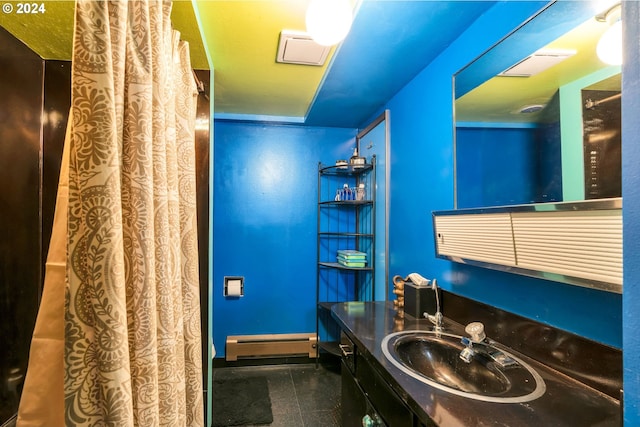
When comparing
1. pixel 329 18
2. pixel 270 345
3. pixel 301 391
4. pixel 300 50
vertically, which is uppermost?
pixel 300 50

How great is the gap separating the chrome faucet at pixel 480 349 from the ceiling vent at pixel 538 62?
93 cm

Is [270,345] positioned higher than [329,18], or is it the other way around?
[329,18]

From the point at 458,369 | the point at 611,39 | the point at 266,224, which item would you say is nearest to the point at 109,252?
the point at 458,369

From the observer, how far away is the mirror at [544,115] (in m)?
0.74

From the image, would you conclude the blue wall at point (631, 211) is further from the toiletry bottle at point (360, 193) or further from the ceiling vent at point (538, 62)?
the toiletry bottle at point (360, 193)

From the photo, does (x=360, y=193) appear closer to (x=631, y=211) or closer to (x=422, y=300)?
(x=422, y=300)

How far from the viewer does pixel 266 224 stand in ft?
8.82

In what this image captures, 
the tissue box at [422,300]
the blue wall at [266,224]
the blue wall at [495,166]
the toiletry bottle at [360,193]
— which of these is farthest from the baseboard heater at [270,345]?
the blue wall at [495,166]

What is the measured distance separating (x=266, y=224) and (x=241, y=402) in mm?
1435

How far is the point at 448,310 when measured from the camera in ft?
4.51

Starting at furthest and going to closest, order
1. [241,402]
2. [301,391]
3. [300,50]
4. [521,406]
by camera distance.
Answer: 1. [301,391]
2. [241,402]
3. [300,50]
4. [521,406]

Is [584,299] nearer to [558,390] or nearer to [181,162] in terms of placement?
[558,390]

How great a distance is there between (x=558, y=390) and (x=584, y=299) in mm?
266

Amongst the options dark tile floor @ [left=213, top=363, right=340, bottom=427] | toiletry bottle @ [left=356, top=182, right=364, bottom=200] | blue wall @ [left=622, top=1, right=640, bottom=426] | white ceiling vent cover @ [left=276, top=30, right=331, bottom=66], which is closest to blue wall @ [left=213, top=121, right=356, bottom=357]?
dark tile floor @ [left=213, top=363, right=340, bottom=427]
